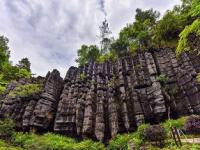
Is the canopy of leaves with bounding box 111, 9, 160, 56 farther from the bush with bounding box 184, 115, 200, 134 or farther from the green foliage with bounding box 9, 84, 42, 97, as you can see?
the bush with bounding box 184, 115, 200, 134

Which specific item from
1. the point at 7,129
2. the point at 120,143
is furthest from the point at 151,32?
the point at 7,129

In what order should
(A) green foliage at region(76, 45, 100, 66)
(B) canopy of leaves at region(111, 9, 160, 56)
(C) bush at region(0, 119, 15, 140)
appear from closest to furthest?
1. (C) bush at region(0, 119, 15, 140)
2. (B) canopy of leaves at region(111, 9, 160, 56)
3. (A) green foliage at region(76, 45, 100, 66)

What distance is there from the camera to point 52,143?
15.8 m

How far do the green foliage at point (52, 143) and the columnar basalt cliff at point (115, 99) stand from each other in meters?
1.32

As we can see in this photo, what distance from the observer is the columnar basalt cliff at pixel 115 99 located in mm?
17969

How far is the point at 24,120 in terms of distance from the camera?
1998 cm

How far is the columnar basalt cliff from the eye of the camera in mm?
17969

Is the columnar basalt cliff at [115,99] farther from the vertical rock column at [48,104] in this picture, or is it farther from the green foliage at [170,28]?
the green foliage at [170,28]

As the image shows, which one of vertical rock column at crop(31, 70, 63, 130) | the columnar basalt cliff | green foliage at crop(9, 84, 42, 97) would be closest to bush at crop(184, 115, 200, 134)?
the columnar basalt cliff

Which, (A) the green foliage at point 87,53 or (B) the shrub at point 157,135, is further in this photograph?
(A) the green foliage at point 87,53

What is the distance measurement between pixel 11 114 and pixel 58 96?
552cm

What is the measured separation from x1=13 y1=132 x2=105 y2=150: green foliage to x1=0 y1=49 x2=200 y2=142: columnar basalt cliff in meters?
1.32

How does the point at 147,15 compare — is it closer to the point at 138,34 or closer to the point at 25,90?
the point at 138,34

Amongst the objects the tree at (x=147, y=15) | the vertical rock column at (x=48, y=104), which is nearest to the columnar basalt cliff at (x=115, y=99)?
the vertical rock column at (x=48, y=104)
